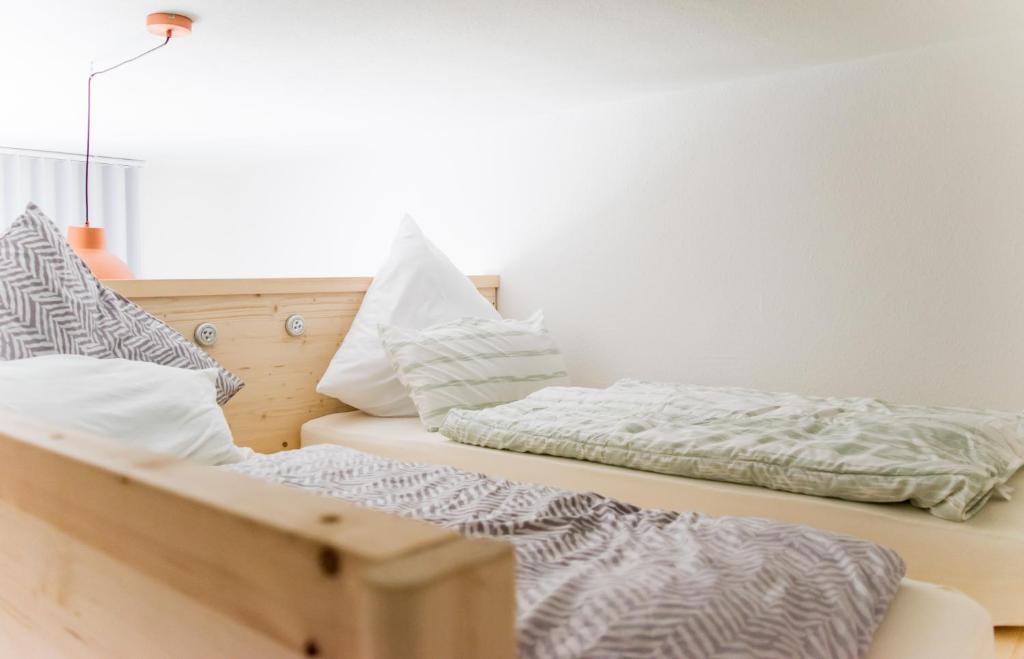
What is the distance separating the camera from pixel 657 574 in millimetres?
847

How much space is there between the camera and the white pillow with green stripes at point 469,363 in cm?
218

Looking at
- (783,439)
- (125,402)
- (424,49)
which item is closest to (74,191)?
(424,49)

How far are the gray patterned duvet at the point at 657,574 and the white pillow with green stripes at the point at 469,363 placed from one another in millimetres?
836

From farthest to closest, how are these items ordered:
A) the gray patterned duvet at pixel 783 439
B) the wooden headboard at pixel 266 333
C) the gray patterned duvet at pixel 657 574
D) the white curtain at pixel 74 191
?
the white curtain at pixel 74 191, the wooden headboard at pixel 266 333, the gray patterned duvet at pixel 783 439, the gray patterned duvet at pixel 657 574

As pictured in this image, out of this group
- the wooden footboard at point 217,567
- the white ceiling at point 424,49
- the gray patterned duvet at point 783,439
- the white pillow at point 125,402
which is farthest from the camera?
the white ceiling at point 424,49

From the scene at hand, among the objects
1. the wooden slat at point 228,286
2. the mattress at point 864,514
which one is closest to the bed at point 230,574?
the mattress at point 864,514

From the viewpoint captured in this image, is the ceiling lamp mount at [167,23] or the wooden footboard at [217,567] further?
the ceiling lamp mount at [167,23]

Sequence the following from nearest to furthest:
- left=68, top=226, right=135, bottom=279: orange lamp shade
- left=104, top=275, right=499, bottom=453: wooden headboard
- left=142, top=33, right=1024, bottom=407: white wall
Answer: left=104, top=275, right=499, bottom=453: wooden headboard → left=142, top=33, right=1024, bottom=407: white wall → left=68, top=226, right=135, bottom=279: orange lamp shade

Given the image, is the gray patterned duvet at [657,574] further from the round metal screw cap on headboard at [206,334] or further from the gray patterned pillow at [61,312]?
the round metal screw cap on headboard at [206,334]

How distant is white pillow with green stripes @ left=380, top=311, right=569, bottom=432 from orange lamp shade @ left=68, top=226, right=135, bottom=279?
0.78 m

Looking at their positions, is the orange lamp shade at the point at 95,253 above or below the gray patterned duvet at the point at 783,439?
above

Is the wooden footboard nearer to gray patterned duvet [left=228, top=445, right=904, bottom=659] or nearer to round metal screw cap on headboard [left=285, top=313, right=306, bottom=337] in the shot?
gray patterned duvet [left=228, top=445, right=904, bottom=659]

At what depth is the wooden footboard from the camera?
1.42 ft

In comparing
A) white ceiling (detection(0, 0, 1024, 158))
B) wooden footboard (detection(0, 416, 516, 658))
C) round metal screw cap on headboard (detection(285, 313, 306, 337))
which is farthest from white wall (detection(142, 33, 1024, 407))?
wooden footboard (detection(0, 416, 516, 658))
